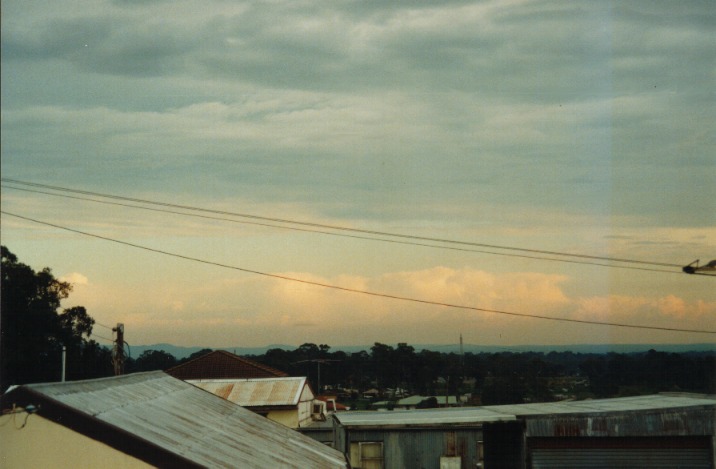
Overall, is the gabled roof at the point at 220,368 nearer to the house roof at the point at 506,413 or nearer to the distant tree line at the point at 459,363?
the distant tree line at the point at 459,363

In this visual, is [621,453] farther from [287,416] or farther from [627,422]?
[287,416]

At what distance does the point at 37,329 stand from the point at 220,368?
14561mm

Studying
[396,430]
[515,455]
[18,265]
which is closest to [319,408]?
[18,265]

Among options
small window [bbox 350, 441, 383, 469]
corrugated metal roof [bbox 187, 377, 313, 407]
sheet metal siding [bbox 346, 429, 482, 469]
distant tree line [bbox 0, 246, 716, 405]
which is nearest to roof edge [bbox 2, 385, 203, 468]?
sheet metal siding [bbox 346, 429, 482, 469]

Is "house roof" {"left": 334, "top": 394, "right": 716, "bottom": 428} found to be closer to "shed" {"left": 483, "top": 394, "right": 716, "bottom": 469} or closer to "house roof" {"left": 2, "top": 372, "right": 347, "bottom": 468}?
"shed" {"left": 483, "top": 394, "right": 716, "bottom": 469}

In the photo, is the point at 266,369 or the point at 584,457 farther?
the point at 266,369

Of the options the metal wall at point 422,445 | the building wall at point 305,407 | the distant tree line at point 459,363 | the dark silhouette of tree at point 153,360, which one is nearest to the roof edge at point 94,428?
the metal wall at point 422,445

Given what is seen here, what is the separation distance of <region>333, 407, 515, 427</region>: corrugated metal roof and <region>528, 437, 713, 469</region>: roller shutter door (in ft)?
4.76

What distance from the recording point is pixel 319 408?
51.9 metres

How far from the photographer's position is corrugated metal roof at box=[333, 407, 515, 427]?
20156mm

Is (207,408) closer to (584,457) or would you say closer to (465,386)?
(584,457)

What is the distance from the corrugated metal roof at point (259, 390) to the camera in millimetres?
43062

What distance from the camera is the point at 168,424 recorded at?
13.1 m

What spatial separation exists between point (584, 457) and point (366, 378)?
293ft
